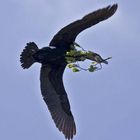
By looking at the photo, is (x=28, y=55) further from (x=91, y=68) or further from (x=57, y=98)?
(x=91, y=68)

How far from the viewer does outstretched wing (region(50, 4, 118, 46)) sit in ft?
81.9

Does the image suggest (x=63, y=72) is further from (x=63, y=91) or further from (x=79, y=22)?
(x=79, y=22)

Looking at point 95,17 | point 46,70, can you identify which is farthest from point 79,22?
point 46,70

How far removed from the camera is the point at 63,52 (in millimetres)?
26484

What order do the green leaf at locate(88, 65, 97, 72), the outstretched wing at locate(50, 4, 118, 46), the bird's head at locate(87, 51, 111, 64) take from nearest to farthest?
the green leaf at locate(88, 65, 97, 72), the bird's head at locate(87, 51, 111, 64), the outstretched wing at locate(50, 4, 118, 46)

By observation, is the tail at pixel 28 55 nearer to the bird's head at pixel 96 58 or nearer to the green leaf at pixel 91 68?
the bird's head at pixel 96 58

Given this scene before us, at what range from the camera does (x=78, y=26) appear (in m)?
25.9

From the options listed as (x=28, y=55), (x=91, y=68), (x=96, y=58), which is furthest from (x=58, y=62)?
(x=91, y=68)

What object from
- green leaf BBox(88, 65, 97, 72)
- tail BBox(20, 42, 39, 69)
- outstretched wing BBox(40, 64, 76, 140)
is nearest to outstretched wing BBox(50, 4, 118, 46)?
tail BBox(20, 42, 39, 69)

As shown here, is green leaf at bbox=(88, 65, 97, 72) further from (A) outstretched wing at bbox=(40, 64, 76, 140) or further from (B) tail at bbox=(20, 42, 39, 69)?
(A) outstretched wing at bbox=(40, 64, 76, 140)

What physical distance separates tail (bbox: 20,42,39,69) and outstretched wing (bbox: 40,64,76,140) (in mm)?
444

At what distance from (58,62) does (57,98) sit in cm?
205

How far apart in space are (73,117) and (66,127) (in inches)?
24.1

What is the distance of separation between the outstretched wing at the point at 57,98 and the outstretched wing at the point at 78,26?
2.87 ft
